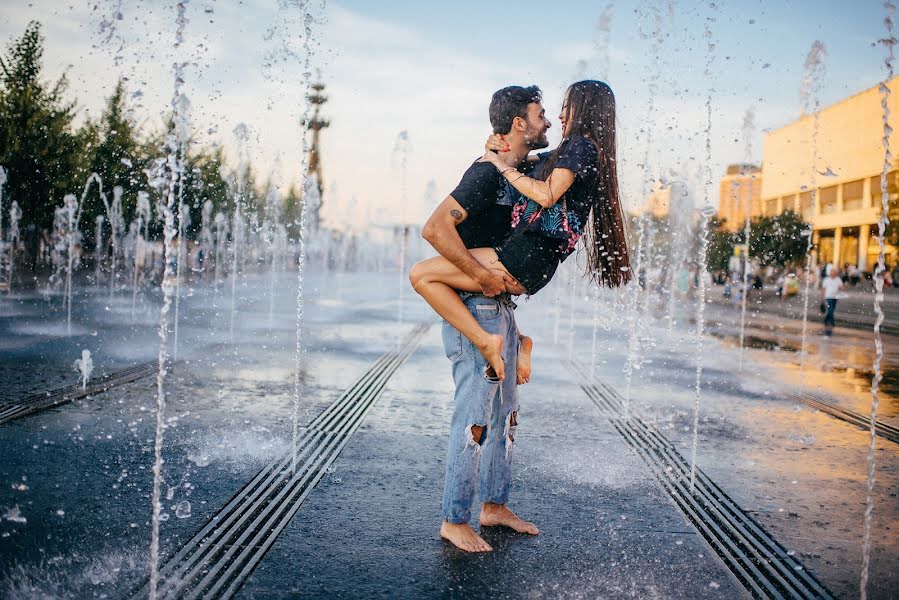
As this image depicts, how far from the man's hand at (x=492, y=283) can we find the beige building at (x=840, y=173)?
41.4 meters

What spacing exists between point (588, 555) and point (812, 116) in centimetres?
6509

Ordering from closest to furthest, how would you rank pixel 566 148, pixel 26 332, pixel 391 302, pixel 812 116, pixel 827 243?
pixel 566 148 → pixel 26 332 → pixel 391 302 → pixel 827 243 → pixel 812 116

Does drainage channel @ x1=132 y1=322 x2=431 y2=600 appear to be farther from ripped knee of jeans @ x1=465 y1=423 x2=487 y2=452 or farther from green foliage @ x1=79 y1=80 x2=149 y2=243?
green foliage @ x1=79 y1=80 x2=149 y2=243

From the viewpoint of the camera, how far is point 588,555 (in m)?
3.24

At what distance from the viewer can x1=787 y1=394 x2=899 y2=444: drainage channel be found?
628 centimetres

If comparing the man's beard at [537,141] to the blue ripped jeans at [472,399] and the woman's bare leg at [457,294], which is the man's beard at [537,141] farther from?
the blue ripped jeans at [472,399]

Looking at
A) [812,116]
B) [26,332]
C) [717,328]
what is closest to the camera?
[26,332]

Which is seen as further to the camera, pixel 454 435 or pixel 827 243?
pixel 827 243

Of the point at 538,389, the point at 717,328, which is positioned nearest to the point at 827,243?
the point at 717,328

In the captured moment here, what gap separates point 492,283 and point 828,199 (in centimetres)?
5737

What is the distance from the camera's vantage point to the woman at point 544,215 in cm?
307

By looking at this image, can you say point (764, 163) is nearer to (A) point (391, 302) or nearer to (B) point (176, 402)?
(A) point (391, 302)

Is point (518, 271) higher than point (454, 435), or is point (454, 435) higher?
point (518, 271)

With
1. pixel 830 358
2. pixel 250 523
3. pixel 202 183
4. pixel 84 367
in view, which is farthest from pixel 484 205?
pixel 202 183
